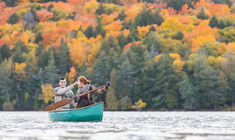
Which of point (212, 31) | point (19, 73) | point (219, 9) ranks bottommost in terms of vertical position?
point (19, 73)

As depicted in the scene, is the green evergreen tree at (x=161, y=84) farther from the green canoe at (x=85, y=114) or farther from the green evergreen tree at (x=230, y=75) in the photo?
the green canoe at (x=85, y=114)

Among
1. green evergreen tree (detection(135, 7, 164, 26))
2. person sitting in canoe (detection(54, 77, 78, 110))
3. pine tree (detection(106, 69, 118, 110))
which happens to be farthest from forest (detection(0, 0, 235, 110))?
person sitting in canoe (detection(54, 77, 78, 110))

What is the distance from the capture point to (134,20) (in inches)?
7308

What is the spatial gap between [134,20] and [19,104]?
252ft

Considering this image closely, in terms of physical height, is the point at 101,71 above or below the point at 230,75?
above

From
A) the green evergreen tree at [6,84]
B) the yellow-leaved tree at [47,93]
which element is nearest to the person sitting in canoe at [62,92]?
the yellow-leaved tree at [47,93]

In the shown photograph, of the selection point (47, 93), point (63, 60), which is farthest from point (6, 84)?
point (63, 60)

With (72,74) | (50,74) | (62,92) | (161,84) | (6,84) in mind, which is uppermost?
(50,74)

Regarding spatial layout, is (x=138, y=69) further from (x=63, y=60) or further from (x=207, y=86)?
(x=63, y=60)

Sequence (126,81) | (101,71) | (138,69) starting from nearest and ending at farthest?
(126,81) → (138,69) → (101,71)

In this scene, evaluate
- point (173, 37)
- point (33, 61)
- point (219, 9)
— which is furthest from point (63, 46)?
point (219, 9)

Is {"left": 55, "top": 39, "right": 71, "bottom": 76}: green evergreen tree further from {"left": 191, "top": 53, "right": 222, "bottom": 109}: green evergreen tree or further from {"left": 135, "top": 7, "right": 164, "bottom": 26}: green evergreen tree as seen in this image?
{"left": 135, "top": 7, "right": 164, "bottom": 26}: green evergreen tree

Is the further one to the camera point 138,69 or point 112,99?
point 138,69

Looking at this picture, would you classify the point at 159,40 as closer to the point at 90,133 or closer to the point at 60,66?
the point at 60,66
